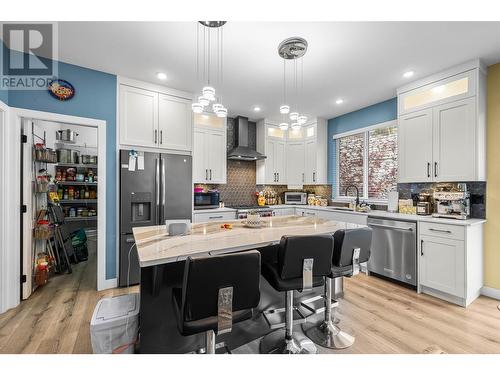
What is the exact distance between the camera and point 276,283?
1.57 metres

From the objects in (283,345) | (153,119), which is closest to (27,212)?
(153,119)

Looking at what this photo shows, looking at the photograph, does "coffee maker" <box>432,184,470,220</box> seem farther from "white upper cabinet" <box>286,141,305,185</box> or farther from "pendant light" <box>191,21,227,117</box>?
"pendant light" <box>191,21,227,117</box>

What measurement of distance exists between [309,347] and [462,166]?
2.77 metres

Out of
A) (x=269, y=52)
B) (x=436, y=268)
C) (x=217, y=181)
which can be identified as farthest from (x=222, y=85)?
(x=436, y=268)

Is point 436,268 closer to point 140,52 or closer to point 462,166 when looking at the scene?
point 462,166

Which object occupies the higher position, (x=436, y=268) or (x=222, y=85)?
(x=222, y=85)

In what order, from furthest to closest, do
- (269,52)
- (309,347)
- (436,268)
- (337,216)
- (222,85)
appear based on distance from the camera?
(337,216) < (222,85) < (436,268) < (269,52) < (309,347)

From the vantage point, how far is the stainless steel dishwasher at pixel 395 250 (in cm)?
288

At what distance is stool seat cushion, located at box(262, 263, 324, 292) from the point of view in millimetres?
1532

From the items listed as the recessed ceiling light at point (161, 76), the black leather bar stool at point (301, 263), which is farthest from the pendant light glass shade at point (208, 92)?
the recessed ceiling light at point (161, 76)

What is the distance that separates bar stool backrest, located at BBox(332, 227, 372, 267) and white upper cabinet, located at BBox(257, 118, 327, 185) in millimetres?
2966

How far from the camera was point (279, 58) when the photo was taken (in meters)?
2.57
